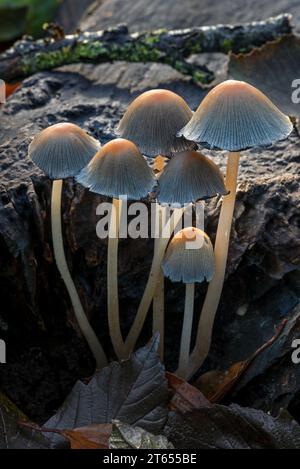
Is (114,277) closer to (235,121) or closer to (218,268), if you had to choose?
(218,268)

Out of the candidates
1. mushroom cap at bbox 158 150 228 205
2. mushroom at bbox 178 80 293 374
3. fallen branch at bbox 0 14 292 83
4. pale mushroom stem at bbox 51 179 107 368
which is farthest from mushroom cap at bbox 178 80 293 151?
fallen branch at bbox 0 14 292 83

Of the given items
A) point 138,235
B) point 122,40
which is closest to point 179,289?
point 138,235

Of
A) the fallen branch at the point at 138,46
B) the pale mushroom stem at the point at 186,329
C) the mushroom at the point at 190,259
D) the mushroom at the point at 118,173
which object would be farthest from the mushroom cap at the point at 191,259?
the fallen branch at the point at 138,46

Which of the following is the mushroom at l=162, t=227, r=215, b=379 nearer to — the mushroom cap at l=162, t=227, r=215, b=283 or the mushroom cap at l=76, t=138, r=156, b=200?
the mushroom cap at l=162, t=227, r=215, b=283

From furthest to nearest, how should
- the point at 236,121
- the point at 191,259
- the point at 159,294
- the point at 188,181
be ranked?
the point at 159,294, the point at 191,259, the point at 188,181, the point at 236,121

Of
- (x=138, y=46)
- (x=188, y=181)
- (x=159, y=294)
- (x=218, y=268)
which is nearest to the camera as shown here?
(x=188, y=181)

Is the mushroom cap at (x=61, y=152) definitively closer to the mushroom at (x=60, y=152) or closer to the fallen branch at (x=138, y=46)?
the mushroom at (x=60, y=152)

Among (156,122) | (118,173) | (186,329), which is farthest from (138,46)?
(186,329)
